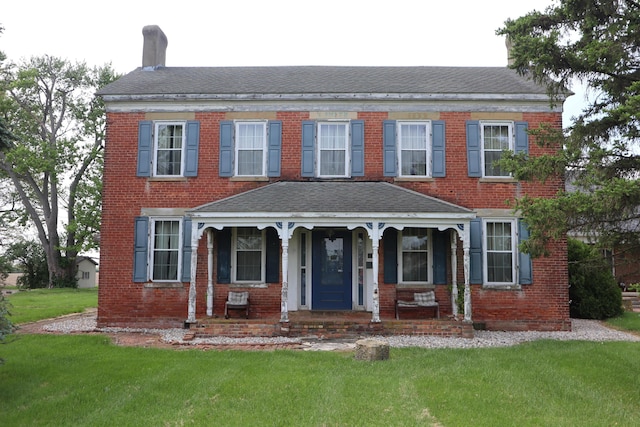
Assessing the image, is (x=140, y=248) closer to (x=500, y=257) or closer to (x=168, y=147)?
(x=168, y=147)

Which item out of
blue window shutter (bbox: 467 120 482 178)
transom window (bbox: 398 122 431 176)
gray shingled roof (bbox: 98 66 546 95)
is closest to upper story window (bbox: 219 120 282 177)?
gray shingled roof (bbox: 98 66 546 95)

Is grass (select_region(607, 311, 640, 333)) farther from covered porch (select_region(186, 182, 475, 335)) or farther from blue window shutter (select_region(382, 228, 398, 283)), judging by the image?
blue window shutter (select_region(382, 228, 398, 283))

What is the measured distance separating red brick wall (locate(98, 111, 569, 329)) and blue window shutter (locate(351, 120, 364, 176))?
162 millimetres

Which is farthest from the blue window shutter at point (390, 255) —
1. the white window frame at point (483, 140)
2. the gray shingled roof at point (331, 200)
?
the white window frame at point (483, 140)

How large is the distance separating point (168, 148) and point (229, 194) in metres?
2.20

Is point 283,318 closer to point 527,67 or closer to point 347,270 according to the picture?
point 347,270

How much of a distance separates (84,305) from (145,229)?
8237 mm

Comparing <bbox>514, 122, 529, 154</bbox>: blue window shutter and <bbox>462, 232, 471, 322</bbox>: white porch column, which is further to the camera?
<bbox>514, 122, 529, 154</bbox>: blue window shutter

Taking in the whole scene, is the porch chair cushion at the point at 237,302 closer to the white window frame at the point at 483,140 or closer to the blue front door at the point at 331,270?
the blue front door at the point at 331,270

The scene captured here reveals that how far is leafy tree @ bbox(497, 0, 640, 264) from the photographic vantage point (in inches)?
274

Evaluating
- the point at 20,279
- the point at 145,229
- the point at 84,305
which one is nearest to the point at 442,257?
the point at 145,229

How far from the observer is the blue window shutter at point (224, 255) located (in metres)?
14.1

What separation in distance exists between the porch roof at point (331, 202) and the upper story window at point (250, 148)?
71 centimetres

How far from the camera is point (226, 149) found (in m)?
14.3
